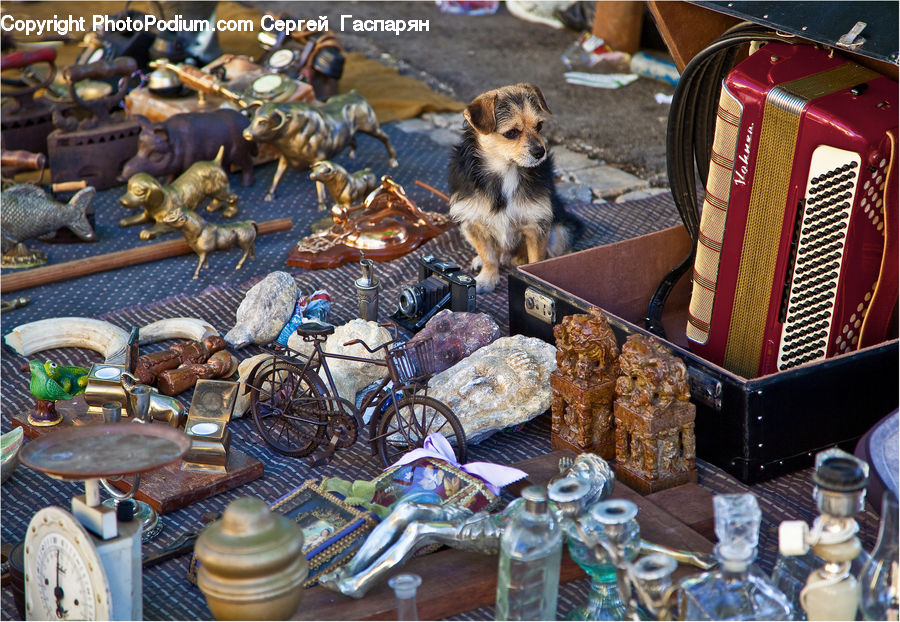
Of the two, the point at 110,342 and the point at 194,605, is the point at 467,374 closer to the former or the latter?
the point at 194,605

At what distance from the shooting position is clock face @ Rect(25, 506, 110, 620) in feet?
6.89

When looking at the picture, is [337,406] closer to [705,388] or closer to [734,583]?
[705,388]

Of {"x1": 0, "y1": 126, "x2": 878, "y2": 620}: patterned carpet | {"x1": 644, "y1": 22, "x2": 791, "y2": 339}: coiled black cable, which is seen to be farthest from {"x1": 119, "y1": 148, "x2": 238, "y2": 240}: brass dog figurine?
{"x1": 644, "y1": 22, "x2": 791, "y2": 339}: coiled black cable

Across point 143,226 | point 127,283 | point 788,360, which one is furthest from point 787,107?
point 143,226

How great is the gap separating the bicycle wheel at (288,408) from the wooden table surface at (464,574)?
711 mm

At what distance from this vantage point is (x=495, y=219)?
398 centimetres

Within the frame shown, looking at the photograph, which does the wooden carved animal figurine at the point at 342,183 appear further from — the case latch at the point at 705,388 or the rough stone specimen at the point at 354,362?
the case latch at the point at 705,388

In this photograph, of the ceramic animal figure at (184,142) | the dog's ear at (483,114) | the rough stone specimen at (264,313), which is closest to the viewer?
the rough stone specimen at (264,313)

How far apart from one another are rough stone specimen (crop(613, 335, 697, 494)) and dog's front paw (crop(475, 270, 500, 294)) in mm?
1404

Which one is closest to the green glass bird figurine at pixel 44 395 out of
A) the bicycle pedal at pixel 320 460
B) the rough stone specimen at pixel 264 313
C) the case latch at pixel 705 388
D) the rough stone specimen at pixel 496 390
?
the rough stone specimen at pixel 264 313

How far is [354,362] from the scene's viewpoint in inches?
129

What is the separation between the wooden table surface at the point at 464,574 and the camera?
90.2 inches

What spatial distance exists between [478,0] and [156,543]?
645 cm

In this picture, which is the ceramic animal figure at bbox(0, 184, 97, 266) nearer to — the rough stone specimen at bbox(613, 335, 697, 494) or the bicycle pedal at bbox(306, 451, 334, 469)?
the bicycle pedal at bbox(306, 451, 334, 469)
